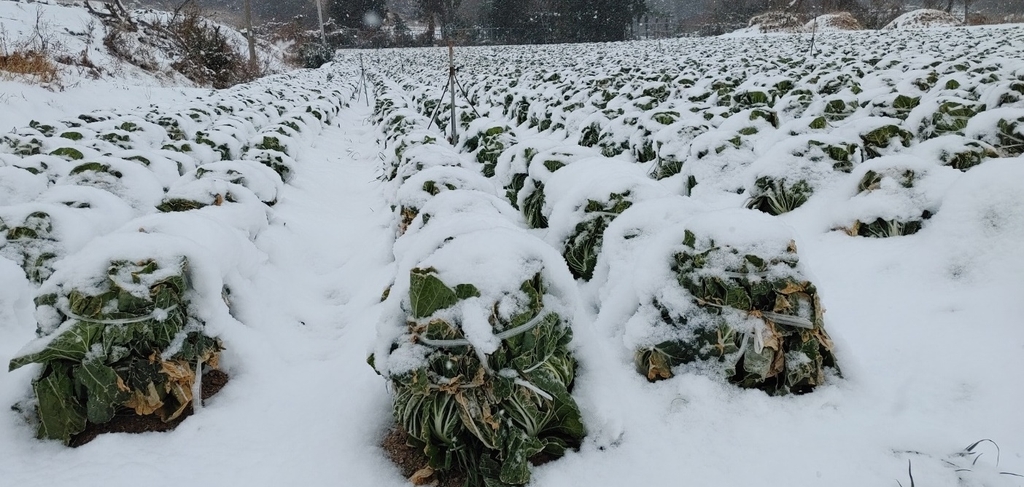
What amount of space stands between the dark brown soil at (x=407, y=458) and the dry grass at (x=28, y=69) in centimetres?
1351

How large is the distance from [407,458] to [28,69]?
14.6 meters

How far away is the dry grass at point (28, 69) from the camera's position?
10.9 m

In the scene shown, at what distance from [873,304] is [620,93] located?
8.78 meters

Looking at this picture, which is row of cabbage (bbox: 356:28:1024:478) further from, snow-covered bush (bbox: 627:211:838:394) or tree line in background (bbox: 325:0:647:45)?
tree line in background (bbox: 325:0:647:45)

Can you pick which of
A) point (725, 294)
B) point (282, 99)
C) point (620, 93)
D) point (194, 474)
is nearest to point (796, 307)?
point (725, 294)

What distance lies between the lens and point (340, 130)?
1320cm

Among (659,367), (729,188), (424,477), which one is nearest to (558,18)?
(729,188)

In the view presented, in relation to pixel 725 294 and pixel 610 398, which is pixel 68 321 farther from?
pixel 725 294

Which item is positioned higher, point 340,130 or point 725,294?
point 340,130

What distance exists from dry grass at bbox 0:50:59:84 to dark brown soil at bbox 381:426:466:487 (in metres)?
13.5

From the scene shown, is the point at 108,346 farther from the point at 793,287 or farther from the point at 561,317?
the point at 793,287

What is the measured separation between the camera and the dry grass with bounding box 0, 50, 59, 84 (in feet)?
35.8

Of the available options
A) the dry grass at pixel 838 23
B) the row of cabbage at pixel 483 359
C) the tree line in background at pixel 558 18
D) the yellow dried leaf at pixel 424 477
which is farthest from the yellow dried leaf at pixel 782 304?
the tree line in background at pixel 558 18

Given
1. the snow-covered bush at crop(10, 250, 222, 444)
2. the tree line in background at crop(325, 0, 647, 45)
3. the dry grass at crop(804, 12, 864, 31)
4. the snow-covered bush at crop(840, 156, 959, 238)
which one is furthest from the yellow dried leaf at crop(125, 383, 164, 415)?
the dry grass at crop(804, 12, 864, 31)
